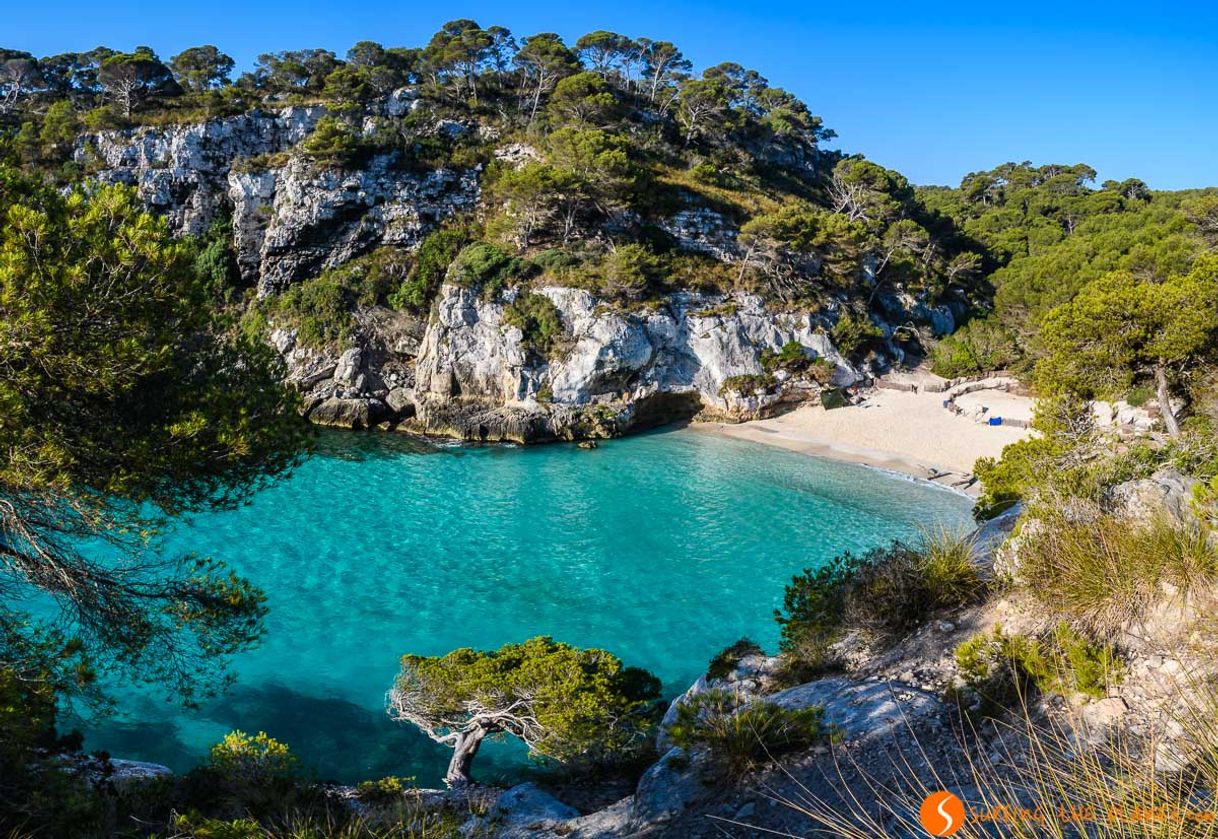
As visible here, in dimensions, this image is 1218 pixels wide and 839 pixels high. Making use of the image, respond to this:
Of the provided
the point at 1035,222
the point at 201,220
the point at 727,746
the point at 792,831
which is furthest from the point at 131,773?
the point at 1035,222

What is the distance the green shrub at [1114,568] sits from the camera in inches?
186

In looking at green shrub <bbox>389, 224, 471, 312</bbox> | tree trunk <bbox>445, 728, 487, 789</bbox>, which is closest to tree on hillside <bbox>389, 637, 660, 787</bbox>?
tree trunk <bbox>445, 728, 487, 789</bbox>

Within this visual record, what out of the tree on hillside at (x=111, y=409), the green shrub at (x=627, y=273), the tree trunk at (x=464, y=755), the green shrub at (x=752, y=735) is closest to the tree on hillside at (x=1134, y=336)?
the green shrub at (x=752, y=735)

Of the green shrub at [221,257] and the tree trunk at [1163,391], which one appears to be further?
the green shrub at [221,257]

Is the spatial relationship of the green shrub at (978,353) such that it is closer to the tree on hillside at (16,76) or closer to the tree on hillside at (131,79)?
the tree on hillside at (131,79)

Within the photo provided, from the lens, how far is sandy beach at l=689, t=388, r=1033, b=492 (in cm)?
2458

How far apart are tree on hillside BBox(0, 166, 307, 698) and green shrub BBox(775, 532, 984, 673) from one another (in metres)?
6.08

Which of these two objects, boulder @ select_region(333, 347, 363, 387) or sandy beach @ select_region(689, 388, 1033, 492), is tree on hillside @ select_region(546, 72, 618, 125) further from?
→ sandy beach @ select_region(689, 388, 1033, 492)

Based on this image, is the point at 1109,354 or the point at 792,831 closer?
the point at 792,831

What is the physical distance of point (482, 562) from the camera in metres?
15.4

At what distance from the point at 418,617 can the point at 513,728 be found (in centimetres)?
639

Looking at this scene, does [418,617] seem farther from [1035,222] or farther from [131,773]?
[1035,222]

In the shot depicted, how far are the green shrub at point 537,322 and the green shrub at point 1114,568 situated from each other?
2533 centimetres

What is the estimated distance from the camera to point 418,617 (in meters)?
12.7
